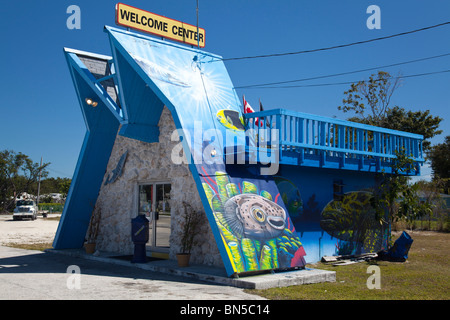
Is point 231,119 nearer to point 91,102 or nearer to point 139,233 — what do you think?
point 139,233

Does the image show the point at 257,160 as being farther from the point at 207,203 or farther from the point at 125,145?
the point at 125,145

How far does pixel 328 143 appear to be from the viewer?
457 inches

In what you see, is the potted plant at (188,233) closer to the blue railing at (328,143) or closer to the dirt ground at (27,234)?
the blue railing at (328,143)

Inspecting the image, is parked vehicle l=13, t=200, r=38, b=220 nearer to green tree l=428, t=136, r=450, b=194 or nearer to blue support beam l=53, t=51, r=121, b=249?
blue support beam l=53, t=51, r=121, b=249

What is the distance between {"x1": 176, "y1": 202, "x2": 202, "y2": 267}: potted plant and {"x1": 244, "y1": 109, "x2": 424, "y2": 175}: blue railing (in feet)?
8.00

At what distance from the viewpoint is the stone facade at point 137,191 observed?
36.1ft

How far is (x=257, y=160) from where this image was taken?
10125mm

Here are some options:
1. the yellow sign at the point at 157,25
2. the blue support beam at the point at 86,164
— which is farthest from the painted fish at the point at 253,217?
the blue support beam at the point at 86,164

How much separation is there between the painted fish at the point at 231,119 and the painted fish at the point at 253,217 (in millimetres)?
2538

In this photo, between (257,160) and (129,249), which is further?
(129,249)
